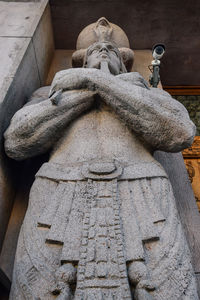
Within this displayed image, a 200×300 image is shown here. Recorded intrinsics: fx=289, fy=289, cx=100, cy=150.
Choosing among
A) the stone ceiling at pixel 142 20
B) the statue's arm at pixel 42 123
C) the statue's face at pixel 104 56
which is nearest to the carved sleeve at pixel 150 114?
the statue's arm at pixel 42 123

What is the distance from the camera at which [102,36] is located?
138 inches

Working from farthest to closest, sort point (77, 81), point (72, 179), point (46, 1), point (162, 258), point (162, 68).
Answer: point (162, 68)
point (46, 1)
point (77, 81)
point (72, 179)
point (162, 258)

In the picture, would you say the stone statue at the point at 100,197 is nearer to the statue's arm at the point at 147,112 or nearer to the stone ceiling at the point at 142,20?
the statue's arm at the point at 147,112

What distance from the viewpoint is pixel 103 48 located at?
3018mm

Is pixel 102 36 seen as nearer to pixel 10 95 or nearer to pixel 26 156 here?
pixel 10 95

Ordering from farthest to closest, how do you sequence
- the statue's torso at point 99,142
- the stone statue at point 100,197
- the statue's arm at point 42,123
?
the statue's arm at point 42,123
the statue's torso at point 99,142
the stone statue at point 100,197

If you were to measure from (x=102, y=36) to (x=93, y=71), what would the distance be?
1.50m

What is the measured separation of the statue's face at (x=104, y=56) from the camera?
9.35ft

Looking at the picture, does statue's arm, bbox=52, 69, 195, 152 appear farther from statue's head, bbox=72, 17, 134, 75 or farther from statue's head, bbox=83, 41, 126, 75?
statue's head, bbox=72, 17, 134, 75

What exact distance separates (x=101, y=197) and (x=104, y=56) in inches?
67.9

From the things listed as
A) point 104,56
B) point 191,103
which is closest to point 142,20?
point 191,103

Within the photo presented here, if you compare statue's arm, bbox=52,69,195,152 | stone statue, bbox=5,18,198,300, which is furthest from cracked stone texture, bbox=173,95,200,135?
statue's arm, bbox=52,69,195,152

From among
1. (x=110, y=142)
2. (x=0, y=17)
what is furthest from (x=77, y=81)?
(x=0, y=17)

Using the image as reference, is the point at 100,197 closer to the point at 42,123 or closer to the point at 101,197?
the point at 101,197
